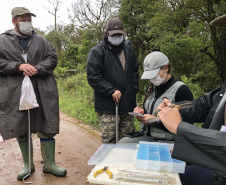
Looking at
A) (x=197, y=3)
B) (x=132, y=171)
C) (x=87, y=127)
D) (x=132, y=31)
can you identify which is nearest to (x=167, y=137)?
(x=132, y=171)

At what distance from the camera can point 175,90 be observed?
246 centimetres

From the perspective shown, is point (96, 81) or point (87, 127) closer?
point (96, 81)

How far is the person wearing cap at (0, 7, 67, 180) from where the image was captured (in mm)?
2754

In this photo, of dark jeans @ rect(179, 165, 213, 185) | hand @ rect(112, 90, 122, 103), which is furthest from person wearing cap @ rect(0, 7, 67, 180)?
dark jeans @ rect(179, 165, 213, 185)

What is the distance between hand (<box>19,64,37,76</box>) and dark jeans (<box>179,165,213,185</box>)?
2086 millimetres

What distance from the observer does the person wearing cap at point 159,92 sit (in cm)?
243

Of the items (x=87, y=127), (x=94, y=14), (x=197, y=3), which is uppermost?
(x=94, y=14)

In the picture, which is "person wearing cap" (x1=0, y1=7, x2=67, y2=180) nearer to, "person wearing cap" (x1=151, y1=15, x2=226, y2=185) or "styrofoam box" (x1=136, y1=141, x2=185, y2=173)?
"styrofoam box" (x1=136, y1=141, x2=185, y2=173)

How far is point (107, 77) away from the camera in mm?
3129

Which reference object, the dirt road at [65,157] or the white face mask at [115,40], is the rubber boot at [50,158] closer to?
the dirt road at [65,157]

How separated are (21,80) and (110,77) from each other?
1.18 meters

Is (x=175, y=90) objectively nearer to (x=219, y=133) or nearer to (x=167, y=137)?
(x=167, y=137)

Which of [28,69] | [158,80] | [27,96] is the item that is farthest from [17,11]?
[158,80]

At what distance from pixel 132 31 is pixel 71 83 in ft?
14.1
